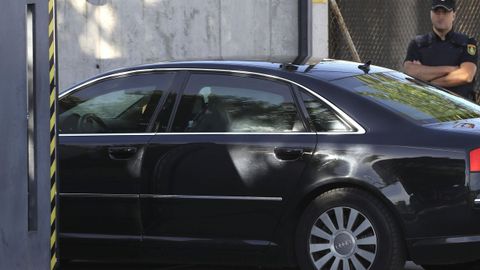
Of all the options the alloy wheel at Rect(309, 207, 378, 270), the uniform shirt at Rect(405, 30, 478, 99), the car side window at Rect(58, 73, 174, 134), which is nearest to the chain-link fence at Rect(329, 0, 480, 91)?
the uniform shirt at Rect(405, 30, 478, 99)

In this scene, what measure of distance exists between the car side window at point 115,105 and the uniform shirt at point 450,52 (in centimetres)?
301

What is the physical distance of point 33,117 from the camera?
5.79 metres

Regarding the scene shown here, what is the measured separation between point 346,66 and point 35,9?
8.23 feet

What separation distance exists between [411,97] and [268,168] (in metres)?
1.10

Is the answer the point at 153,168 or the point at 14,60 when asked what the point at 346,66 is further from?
the point at 14,60

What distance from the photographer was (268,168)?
6.80 meters

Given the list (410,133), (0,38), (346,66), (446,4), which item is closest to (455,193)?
(410,133)

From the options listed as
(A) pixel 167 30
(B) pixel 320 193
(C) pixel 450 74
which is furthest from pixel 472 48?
(A) pixel 167 30

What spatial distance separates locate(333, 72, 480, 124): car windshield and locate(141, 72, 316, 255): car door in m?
0.49

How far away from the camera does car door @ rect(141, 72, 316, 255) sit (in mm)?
6797

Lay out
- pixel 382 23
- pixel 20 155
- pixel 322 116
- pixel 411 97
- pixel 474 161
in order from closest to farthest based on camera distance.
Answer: pixel 20 155 < pixel 474 161 < pixel 322 116 < pixel 411 97 < pixel 382 23

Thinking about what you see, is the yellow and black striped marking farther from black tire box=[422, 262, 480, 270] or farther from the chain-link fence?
the chain-link fence

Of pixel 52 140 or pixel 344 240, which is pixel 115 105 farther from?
pixel 344 240

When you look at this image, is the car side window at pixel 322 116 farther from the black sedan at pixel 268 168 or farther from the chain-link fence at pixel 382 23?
the chain-link fence at pixel 382 23
